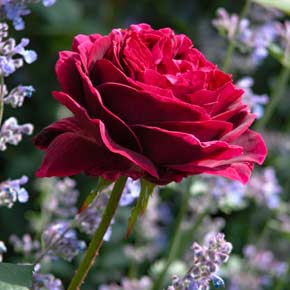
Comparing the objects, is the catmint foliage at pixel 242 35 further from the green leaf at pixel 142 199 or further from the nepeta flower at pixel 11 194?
the green leaf at pixel 142 199

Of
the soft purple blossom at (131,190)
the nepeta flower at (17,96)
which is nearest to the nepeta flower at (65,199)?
the soft purple blossom at (131,190)

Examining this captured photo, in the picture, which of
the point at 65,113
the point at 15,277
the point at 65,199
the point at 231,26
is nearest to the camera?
the point at 15,277

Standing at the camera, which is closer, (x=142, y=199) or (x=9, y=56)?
(x=142, y=199)

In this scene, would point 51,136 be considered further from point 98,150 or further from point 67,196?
point 67,196

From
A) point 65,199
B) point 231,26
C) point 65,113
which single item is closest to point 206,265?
point 65,199

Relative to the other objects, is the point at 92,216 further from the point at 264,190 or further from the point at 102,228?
the point at 264,190

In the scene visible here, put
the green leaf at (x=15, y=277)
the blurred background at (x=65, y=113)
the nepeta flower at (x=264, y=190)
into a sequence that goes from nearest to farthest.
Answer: the green leaf at (x=15, y=277) < the nepeta flower at (x=264, y=190) < the blurred background at (x=65, y=113)
